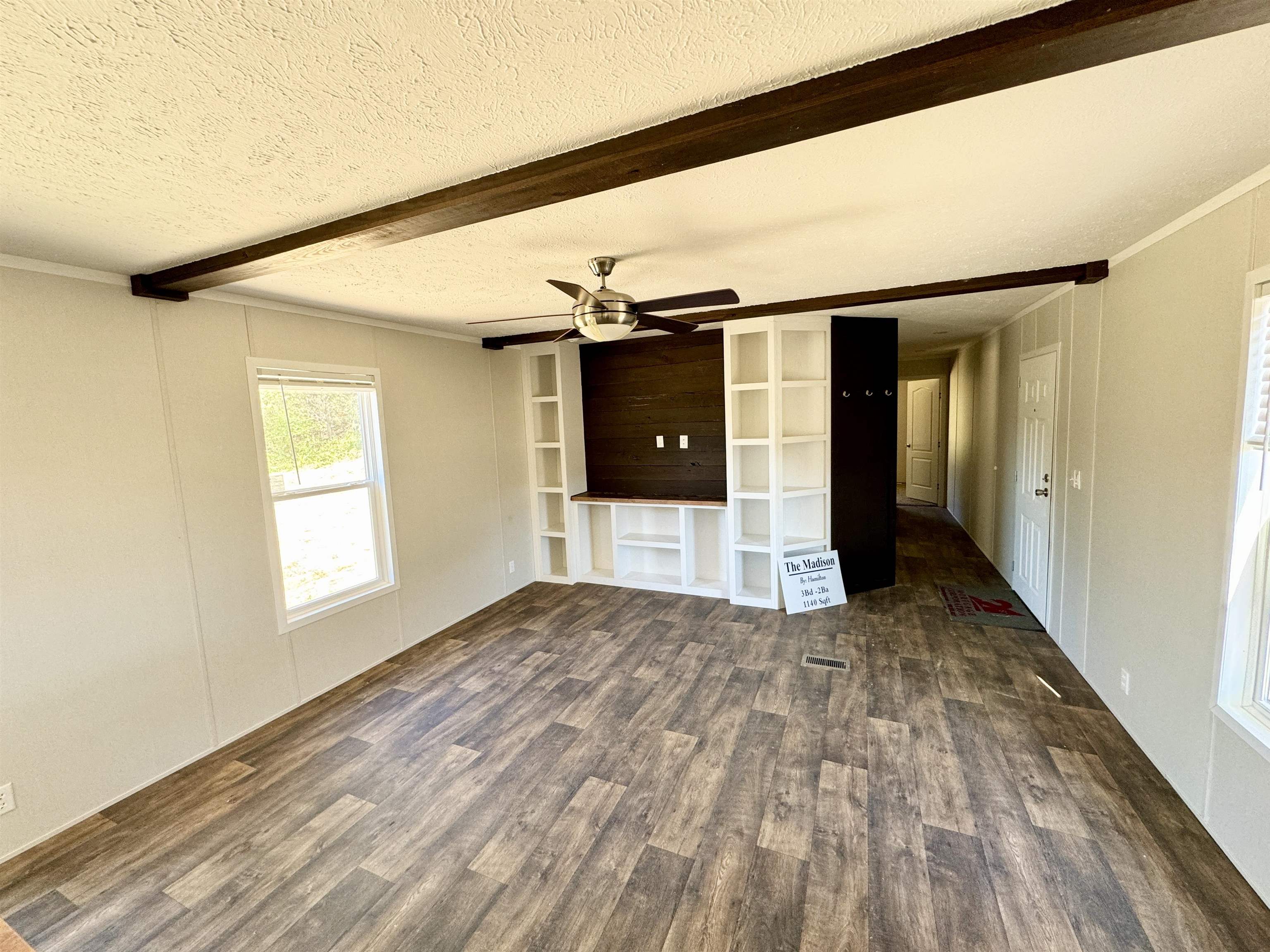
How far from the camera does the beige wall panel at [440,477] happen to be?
3725 millimetres

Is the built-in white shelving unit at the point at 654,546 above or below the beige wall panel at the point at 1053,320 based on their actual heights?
below

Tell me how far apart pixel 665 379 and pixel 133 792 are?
13.9ft

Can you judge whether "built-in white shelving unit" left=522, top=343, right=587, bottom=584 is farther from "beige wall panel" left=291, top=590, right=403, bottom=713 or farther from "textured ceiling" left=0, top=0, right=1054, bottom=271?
"textured ceiling" left=0, top=0, right=1054, bottom=271

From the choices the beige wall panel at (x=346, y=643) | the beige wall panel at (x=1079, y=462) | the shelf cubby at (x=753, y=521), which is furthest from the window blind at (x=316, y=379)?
the beige wall panel at (x=1079, y=462)

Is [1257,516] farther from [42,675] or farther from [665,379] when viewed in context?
[42,675]

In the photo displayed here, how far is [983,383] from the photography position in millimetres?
5492

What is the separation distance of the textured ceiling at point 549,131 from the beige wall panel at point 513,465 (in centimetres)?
236

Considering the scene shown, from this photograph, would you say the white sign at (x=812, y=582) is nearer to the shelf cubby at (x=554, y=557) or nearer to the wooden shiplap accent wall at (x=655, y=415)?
the wooden shiplap accent wall at (x=655, y=415)

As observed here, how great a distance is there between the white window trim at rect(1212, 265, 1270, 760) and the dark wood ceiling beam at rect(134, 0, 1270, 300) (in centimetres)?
133

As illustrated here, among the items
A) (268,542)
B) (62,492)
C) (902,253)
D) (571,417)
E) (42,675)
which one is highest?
(902,253)

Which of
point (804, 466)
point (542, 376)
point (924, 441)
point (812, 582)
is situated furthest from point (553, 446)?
point (924, 441)

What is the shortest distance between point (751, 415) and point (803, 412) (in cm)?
43

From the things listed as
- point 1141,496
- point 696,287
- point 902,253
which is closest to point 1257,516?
point 1141,496

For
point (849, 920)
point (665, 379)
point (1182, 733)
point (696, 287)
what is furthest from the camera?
point (665, 379)
